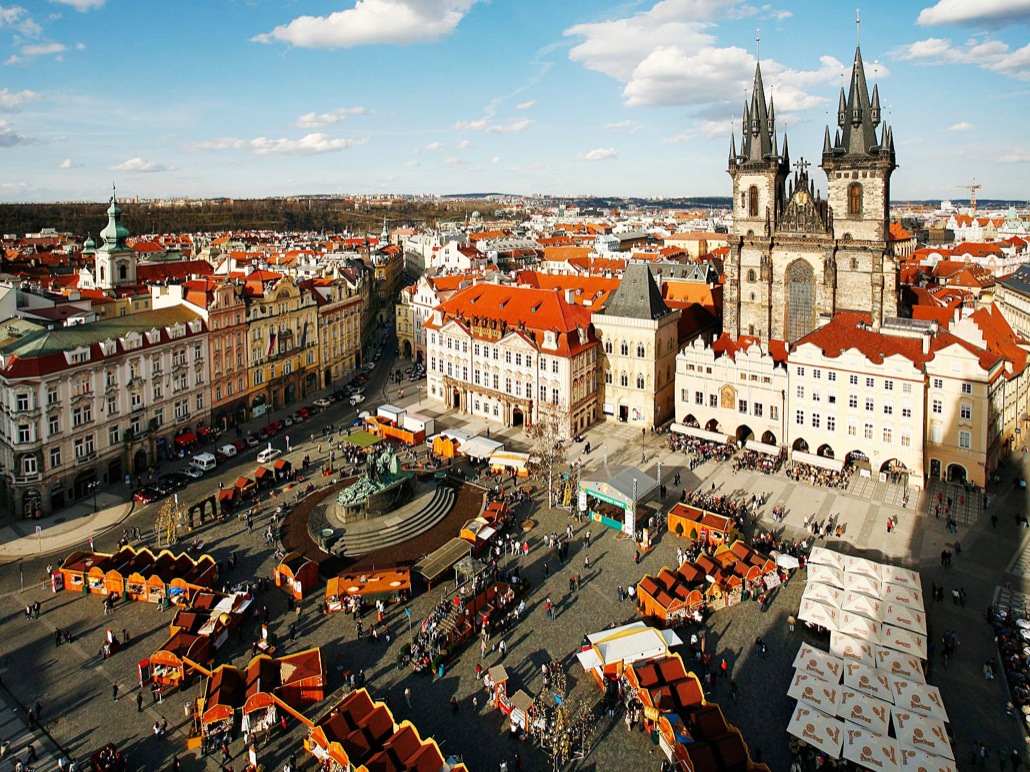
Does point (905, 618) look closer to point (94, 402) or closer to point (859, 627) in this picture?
point (859, 627)

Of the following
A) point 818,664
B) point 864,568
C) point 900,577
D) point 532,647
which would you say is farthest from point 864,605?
point 532,647

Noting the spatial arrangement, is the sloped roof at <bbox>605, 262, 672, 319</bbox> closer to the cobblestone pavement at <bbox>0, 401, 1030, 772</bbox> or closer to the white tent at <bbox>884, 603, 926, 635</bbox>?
the cobblestone pavement at <bbox>0, 401, 1030, 772</bbox>

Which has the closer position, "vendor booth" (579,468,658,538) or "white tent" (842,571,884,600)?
"white tent" (842,571,884,600)

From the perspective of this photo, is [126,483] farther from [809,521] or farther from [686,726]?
[809,521]

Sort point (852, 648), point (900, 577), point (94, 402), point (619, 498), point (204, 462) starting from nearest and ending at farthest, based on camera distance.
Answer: point (852, 648) < point (900, 577) < point (619, 498) < point (94, 402) < point (204, 462)

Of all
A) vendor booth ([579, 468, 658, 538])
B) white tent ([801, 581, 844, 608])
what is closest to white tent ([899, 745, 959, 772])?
white tent ([801, 581, 844, 608])

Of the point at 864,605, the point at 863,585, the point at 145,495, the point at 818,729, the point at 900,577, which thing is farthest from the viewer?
the point at 145,495

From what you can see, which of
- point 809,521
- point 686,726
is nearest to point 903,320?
point 809,521
